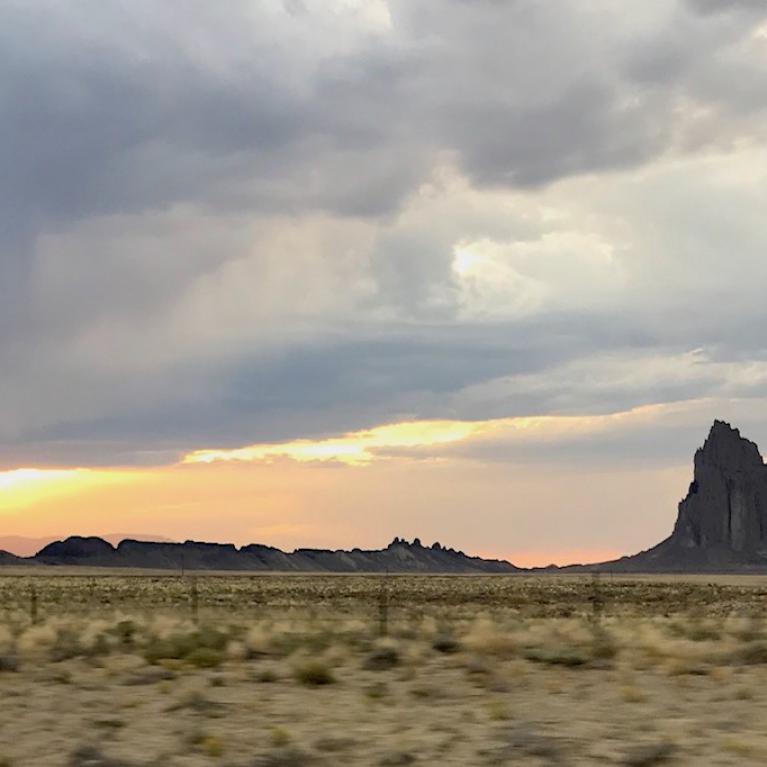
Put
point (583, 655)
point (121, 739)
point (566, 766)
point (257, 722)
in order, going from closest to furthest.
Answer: point (566, 766) < point (121, 739) < point (257, 722) < point (583, 655)

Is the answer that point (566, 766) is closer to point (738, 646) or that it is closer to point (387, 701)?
point (387, 701)

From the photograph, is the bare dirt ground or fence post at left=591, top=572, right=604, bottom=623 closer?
the bare dirt ground

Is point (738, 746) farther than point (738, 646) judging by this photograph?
No

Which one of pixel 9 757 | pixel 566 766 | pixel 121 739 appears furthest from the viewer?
pixel 121 739

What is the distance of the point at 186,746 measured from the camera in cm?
1211

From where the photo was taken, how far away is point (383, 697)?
1516 cm

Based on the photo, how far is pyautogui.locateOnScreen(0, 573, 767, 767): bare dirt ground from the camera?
38.1ft

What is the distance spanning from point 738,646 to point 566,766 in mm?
8955

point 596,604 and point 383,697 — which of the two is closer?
point 383,697

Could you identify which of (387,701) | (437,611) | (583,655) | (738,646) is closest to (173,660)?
(387,701)

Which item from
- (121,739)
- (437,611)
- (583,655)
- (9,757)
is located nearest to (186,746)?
(121,739)

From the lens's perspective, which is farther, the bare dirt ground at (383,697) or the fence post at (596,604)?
the fence post at (596,604)

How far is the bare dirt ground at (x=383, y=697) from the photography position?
11.6 metres

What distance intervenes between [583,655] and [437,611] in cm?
3356
